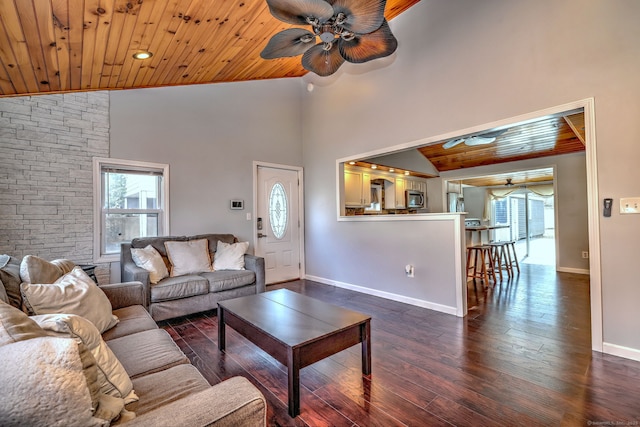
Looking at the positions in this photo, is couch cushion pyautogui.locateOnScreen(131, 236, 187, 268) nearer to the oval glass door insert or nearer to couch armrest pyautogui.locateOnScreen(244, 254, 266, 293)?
couch armrest pyautogui.locateOnScreen(244, 254, 266, 293)

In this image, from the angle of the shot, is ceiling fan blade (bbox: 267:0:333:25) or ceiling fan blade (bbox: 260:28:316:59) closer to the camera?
ceiling fan blade (bbox: 267:0:333:25)

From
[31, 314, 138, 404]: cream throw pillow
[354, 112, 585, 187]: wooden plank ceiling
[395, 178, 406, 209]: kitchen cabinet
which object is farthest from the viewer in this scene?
[395, 178, 406, 209]: kitchen cabinet

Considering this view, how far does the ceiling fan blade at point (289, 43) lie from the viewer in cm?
235

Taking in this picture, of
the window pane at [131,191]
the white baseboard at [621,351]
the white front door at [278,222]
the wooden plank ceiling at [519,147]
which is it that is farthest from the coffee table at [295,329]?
the wooden plank ceiling at [519,147]

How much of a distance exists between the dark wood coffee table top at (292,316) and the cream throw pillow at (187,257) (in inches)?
53.9

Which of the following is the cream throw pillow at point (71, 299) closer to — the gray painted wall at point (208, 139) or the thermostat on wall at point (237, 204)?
the gray painted wall at point (208, 139)

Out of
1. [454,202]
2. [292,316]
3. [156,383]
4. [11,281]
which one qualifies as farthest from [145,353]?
[454,202]

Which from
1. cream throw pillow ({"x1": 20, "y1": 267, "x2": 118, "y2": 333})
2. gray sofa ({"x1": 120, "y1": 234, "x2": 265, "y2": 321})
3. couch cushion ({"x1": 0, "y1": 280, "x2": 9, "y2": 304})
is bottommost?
gray sofa ({"x1": 120, "y1": 234, "x2": 265, "y2": 321})

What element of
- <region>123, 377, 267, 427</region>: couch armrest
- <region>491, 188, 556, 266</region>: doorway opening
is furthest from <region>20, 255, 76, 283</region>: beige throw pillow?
<region>491, 188, 556, 266</region>: doorway opening

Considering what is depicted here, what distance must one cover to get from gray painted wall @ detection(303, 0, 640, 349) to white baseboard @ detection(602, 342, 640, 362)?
4cm

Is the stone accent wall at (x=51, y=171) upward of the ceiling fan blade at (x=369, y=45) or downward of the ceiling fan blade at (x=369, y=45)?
downward

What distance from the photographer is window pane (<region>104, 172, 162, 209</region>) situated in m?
3.67

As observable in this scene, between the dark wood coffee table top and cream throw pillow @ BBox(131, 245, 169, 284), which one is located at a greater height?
cream throw pillow @ BBox(131, 245, 169, 284)

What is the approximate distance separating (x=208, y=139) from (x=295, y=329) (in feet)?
11.2
